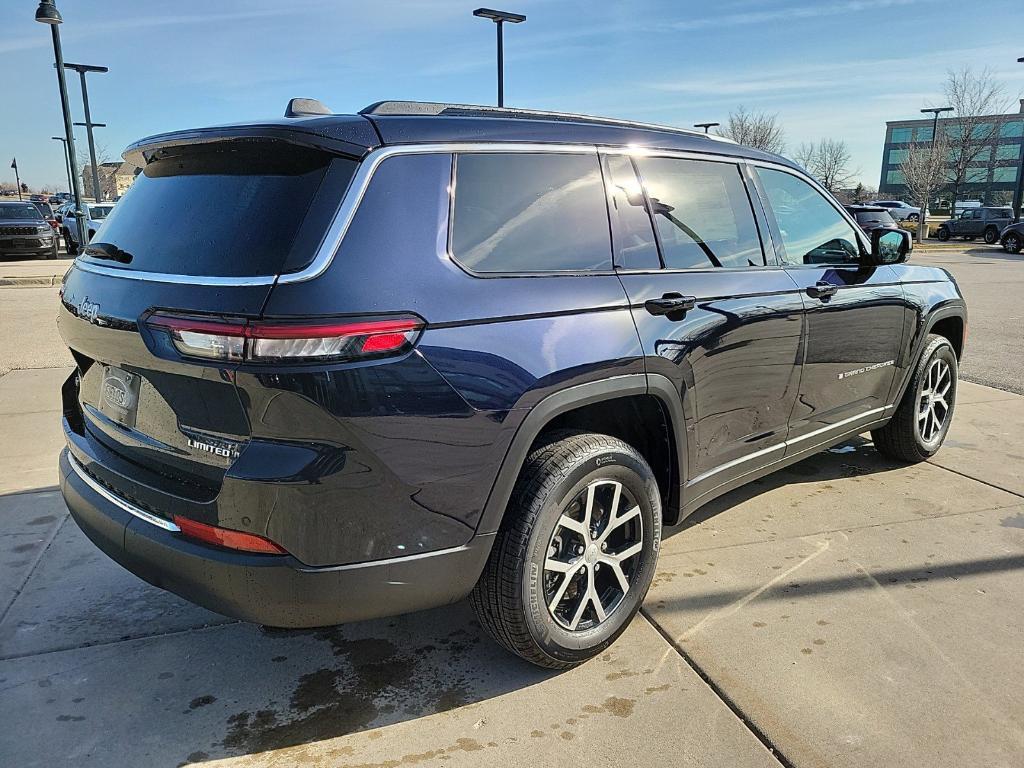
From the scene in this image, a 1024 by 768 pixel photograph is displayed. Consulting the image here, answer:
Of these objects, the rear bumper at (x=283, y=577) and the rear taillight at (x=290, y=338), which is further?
the rear bumper at (x=283, y=577)

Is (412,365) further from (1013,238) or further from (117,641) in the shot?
(1013,238)

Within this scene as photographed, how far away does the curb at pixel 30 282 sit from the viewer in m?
15.4

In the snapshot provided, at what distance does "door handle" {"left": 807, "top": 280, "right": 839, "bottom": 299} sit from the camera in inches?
143

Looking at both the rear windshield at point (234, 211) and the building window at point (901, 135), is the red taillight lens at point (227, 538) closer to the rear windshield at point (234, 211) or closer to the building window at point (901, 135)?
the rear windshield at point (234, 211)

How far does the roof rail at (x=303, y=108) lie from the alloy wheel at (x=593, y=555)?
1.53 m

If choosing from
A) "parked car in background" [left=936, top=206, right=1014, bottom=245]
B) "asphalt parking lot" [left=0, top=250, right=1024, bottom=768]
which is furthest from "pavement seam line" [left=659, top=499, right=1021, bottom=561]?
"parked car in background" [left=936, top=206, right=1014, bottom=245]

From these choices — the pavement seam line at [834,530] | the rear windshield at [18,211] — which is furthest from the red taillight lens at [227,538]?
the rear windshield at [18,211]

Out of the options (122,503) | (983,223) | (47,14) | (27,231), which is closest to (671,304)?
Result: (122,503)

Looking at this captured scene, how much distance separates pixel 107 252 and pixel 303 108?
2.74ft

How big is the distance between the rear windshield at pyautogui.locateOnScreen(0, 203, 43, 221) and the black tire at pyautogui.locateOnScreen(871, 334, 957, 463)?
2422 cm

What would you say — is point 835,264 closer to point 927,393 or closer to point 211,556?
point 927,393

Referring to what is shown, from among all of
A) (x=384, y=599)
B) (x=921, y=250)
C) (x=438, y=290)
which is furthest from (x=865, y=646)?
(x=921, y=250)

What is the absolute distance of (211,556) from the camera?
7.04 feet

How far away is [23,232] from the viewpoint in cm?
2164
